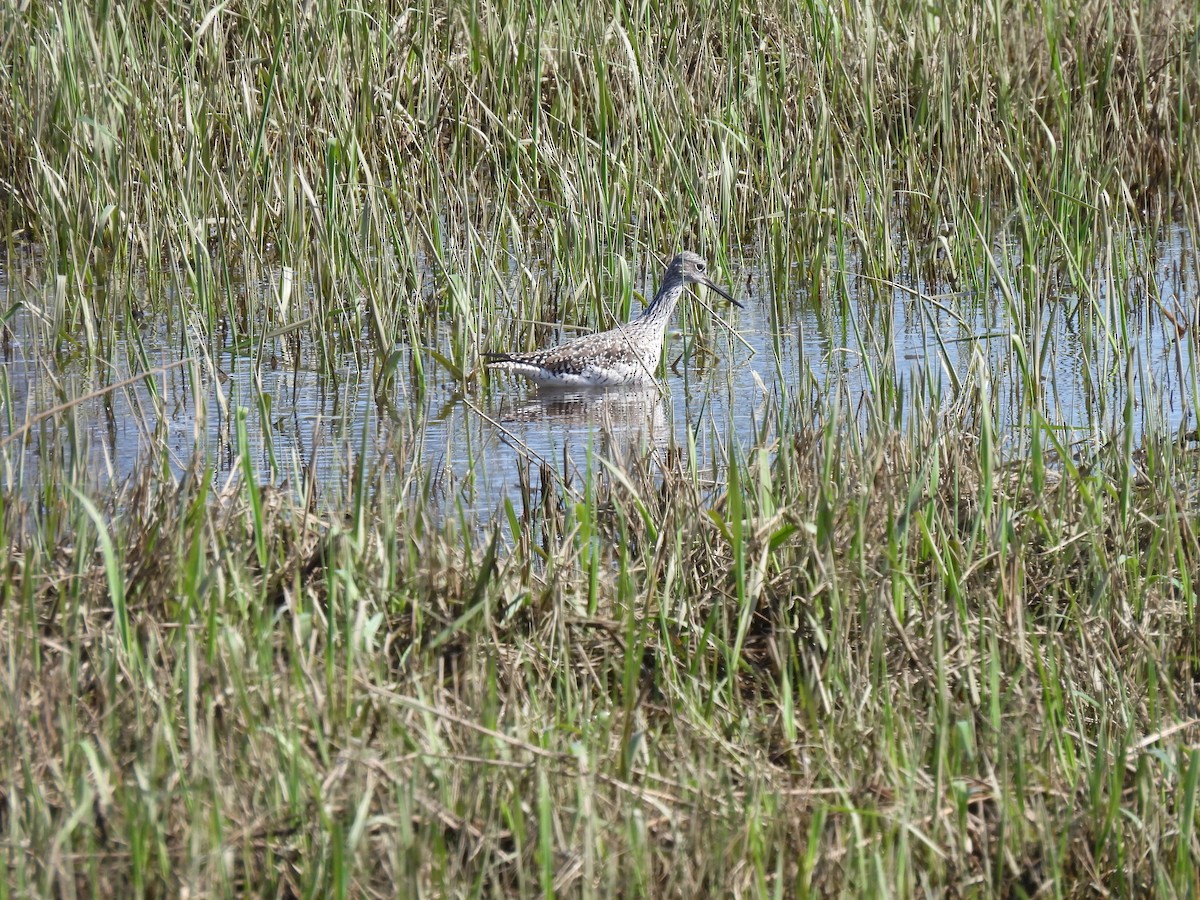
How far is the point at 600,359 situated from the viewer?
6.80m

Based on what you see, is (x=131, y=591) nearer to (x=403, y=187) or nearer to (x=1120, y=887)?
(x=1120, y=887)

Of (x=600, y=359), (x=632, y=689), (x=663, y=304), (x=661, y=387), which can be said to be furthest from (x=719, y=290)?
(x=632, y=689)

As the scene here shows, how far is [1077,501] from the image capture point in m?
4.00

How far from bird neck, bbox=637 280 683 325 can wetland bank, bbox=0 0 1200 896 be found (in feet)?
0.70

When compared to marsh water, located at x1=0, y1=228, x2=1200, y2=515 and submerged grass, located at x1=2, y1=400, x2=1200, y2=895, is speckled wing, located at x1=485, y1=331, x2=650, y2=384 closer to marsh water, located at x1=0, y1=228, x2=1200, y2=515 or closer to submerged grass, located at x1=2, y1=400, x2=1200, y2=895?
marsh water, located at x1=0, y1=228, x2=1200, y2=515

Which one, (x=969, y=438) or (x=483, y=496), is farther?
(x=483, y=496)

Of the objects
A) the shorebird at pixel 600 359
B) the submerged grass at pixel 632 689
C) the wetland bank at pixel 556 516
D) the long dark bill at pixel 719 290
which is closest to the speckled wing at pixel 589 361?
the shorebird at pixel 600 359

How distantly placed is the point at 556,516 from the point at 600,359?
2.64 meters

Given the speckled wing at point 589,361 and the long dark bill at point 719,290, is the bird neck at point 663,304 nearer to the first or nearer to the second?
the long dark bill at point 719,290

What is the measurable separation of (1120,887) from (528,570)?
1.39 metres

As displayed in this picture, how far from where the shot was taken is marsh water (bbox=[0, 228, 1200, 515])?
4.68 meters

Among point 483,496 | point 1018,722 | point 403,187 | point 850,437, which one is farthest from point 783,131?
point 1018,722

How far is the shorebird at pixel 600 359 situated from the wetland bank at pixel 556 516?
4.7 inches

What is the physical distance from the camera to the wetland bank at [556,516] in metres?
2.62
